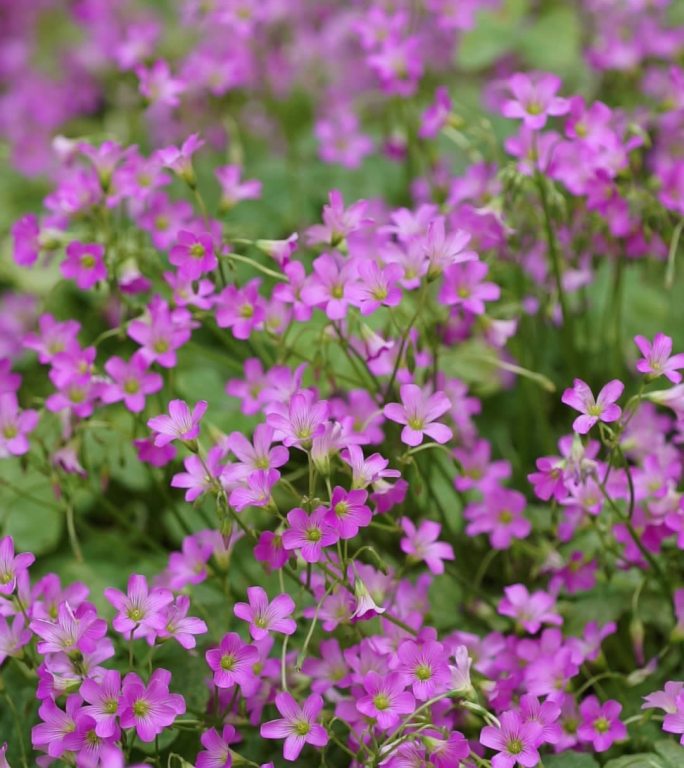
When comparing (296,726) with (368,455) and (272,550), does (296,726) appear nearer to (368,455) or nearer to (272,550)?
(272,550)

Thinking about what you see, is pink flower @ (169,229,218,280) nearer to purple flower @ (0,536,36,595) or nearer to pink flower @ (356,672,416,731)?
purple flower @ (0,536,36,595)

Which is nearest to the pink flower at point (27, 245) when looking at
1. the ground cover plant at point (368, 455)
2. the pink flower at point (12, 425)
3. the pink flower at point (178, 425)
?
the ground cover plant at point (368, 455)

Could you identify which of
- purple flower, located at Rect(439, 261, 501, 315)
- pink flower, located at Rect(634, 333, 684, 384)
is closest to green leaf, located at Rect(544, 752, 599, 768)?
pink flower, located at Rect(634, 333, 684, 384)

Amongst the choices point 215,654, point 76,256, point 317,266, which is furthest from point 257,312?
point 215,654

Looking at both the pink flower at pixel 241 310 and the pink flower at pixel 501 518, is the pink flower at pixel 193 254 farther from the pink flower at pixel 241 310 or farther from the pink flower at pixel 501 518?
the pink flower at pixel 501 518

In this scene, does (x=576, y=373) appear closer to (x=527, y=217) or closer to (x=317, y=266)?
(x=527, y=217)

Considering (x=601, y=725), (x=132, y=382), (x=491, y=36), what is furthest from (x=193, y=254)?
(x=491, y=36)
